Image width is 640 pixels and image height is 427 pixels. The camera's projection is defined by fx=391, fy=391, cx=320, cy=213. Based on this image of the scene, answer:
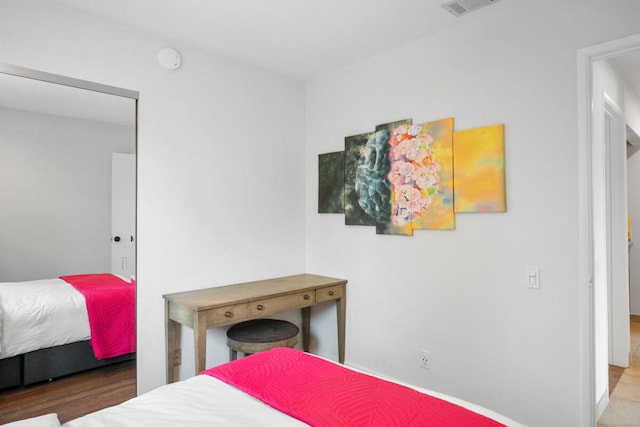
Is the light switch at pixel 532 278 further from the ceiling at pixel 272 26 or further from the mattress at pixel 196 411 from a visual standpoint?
the ceiling at pixel 272 26

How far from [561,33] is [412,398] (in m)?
2.02

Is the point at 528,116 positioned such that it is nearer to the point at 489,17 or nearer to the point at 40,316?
the point at 489,17

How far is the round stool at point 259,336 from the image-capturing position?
256cm

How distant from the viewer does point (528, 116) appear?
86.7 inches

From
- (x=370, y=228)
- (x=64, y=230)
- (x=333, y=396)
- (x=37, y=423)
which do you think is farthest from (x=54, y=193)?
(x=370, y=228)

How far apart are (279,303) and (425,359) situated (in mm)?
1078

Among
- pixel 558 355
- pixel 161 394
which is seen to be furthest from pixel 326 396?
pixel 558 355

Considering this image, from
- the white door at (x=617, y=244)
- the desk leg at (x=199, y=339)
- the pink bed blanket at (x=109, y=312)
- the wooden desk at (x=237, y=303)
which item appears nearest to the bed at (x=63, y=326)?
the pink bed blanket at (x=109, y=312)

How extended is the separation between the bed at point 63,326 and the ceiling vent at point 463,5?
257cm

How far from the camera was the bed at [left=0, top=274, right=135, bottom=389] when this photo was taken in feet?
6.81

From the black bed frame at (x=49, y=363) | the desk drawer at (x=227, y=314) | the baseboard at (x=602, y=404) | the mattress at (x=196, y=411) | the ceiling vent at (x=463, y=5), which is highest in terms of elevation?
the ceiling vent at (x=463, y=5)

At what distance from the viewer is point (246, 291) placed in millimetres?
2775

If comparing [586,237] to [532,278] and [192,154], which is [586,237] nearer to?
[532,278]

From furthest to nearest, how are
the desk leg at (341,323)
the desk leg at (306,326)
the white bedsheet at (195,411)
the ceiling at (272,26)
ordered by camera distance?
the desk leg at (306,326)
the desk leg at (341,323)
the ceiling at (272,26)
the white bedsheet at (195,411)
